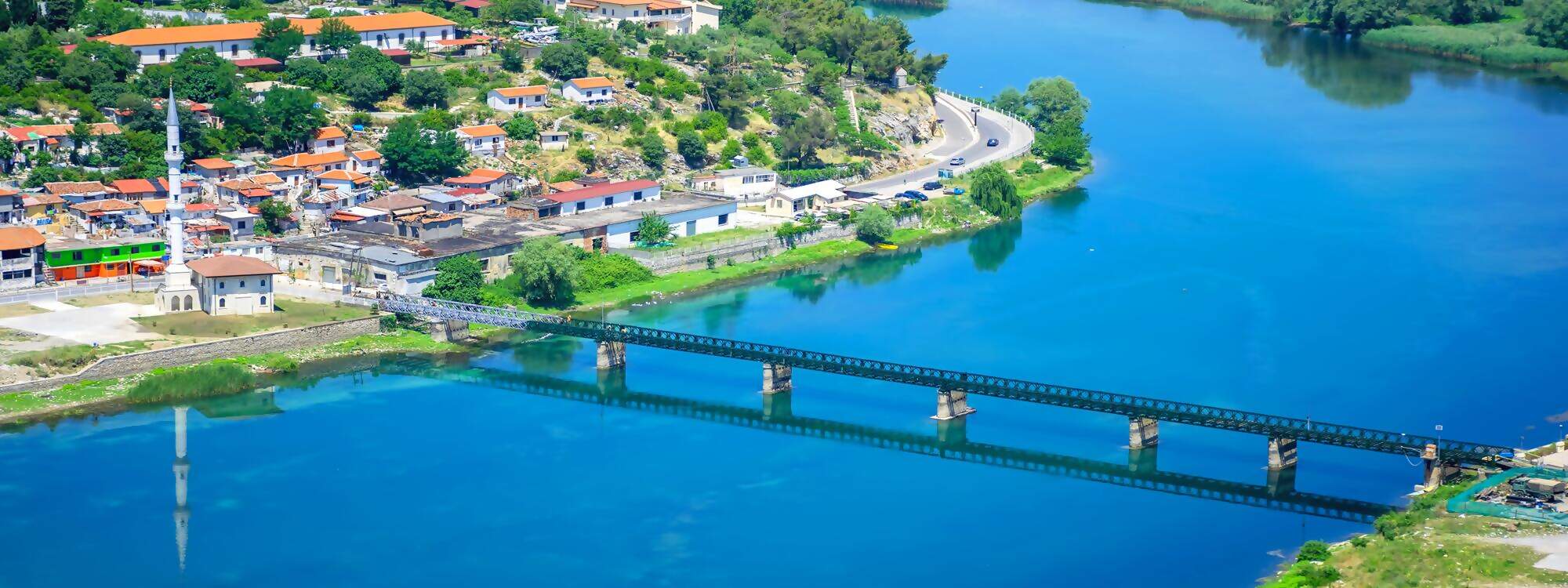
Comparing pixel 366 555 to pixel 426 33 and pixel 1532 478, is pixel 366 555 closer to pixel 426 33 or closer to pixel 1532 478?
pixel 1532 478

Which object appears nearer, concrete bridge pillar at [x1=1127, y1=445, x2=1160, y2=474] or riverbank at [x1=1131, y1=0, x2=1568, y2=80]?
concrete bridge pillar at [x1=1127, y1=445, x2=1160, y2=474]

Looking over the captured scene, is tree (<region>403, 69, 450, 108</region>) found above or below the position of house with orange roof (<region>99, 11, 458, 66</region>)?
below

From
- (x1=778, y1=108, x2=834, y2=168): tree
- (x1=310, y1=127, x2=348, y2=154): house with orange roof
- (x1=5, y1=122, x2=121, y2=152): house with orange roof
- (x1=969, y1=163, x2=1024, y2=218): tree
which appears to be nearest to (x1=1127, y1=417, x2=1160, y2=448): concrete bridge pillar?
(x1=969, y1=163, x2=1024, y2=218): tree

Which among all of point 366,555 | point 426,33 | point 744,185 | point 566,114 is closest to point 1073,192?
point 744,185

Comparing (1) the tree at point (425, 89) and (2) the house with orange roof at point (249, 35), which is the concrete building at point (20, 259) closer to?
(2) the house with orange roof at point (249, 35)

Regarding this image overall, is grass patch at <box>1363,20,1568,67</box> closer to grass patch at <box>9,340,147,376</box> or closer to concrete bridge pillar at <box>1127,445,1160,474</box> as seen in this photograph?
concrete bridge pillar at <box>1127,445,1160,474</box>

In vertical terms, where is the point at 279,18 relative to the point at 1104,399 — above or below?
above
